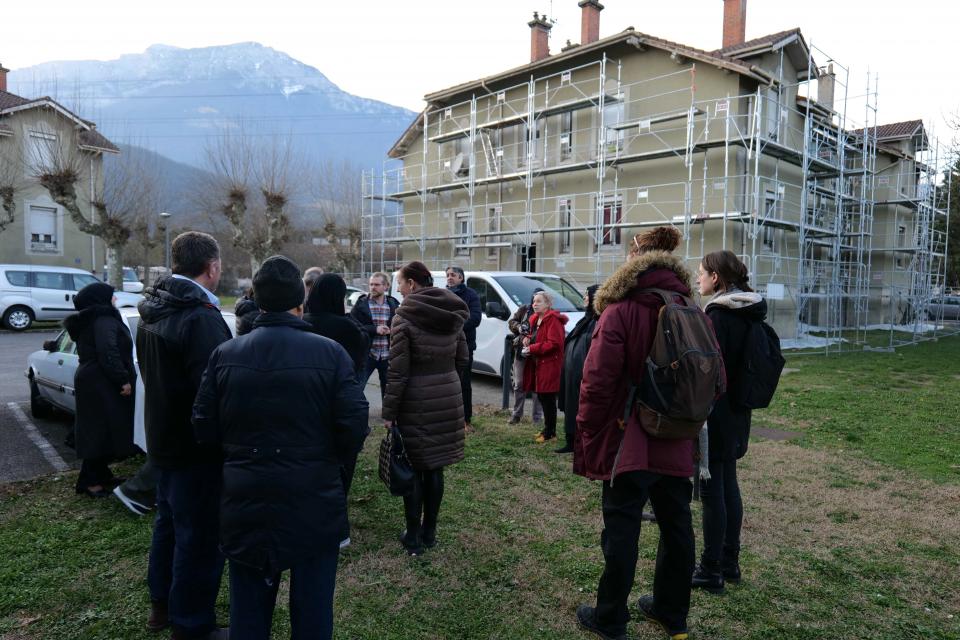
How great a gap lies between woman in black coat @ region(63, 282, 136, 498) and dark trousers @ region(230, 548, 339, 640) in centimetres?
287

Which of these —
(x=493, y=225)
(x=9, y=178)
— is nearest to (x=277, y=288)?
(x=493, y=225)

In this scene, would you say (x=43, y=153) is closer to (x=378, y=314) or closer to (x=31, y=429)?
(x=31, y=429)

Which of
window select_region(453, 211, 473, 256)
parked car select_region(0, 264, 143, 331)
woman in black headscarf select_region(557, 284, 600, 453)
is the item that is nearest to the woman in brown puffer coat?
woman in black headscarf select_region(557, 284, 600, 453)

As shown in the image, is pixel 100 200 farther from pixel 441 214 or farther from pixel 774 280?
pixel 774 280

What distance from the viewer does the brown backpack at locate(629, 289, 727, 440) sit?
2.76 m

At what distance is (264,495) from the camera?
7.43ft

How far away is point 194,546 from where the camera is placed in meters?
2.79

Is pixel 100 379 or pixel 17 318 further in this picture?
pixel 17 318

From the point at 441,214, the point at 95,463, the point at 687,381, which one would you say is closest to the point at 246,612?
the point at 687,381

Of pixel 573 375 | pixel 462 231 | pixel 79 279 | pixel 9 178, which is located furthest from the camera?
pixel 462 231

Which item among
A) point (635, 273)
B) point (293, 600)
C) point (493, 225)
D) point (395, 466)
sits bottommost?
point (293, 600)

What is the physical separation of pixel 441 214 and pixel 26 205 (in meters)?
18.7

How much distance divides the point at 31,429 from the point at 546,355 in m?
5.71

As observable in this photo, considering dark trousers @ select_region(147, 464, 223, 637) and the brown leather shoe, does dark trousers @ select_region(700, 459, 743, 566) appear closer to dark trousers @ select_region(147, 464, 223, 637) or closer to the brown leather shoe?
dark trousers @ select_region(147, 464, 223, 637)
